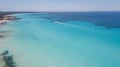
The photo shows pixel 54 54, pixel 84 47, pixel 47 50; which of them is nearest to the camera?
pixel 54 54

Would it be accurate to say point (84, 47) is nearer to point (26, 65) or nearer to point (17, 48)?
point (17, 48)

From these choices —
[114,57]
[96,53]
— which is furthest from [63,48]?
[114,57]

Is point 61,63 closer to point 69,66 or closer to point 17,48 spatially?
point 69,66

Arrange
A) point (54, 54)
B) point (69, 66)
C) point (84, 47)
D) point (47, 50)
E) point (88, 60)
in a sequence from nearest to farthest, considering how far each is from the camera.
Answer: point (69, 66)
point (88, 60)
point (54, 54)
point (47, 50)
point (84, 47)

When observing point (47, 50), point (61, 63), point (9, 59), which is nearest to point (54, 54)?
point (47, 50)

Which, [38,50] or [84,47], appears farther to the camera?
[84,47]

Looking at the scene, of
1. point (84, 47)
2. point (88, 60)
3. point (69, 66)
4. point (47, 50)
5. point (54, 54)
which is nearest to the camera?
point (69, 66)

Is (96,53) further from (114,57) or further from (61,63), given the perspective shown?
(61,63)

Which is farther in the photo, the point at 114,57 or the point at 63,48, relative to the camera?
the point at 63,48

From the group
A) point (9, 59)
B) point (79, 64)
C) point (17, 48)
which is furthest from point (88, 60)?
point (17, 48)
